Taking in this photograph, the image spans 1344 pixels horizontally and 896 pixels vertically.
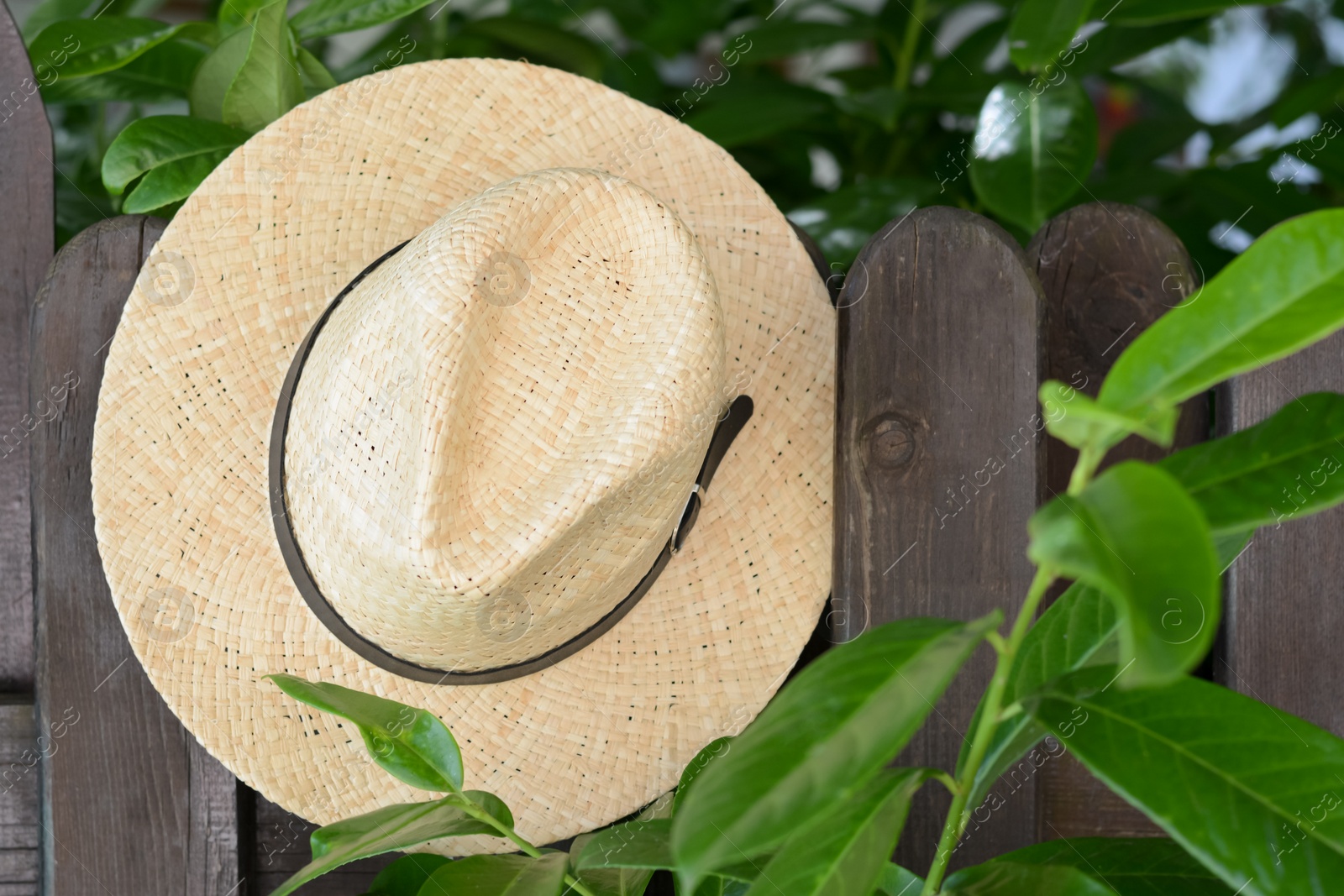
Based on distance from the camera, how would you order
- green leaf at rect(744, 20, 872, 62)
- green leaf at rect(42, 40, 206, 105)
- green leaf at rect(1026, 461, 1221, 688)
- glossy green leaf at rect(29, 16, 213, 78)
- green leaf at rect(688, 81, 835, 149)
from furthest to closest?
green leaf at rect(744, 20, 872, 62) < green leaf at rect(688, 81, 835, 149) < green leaf at rect(42, 40, 206, 105) < glossy green leaf at rect(29, 16, 213, 78) < green leaf at rect(1026, 461, 1221, 688)

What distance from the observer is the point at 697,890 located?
1.88 feet

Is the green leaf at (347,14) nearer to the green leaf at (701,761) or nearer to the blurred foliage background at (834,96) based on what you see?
the blurred foliage background at (834,96)

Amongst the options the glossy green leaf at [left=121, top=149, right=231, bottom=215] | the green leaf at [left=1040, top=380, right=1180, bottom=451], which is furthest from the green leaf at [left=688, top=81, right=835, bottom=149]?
the green leaf at [left=1040, top=380, right=1180, bottom=451]

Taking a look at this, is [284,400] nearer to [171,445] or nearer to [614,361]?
[171,445]

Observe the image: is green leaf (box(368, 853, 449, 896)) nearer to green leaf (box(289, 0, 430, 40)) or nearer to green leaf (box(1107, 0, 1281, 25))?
green leaf (box(289, 0, 430, 40))

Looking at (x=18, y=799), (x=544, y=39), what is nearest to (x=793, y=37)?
(x=544, y=39)

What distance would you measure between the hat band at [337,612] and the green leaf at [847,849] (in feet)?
0.83

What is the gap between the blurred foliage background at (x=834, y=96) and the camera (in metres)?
0.75

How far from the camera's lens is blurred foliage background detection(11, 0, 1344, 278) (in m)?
0.75

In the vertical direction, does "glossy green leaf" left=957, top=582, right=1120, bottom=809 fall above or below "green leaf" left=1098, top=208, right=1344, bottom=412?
below

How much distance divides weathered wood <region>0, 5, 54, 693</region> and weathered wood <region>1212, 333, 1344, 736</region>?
83cm

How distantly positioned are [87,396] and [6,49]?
0.82 feet

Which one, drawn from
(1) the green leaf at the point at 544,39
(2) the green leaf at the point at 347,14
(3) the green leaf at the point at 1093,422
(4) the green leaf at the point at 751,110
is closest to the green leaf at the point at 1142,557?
(3) the green leaf at the point at 1093,422

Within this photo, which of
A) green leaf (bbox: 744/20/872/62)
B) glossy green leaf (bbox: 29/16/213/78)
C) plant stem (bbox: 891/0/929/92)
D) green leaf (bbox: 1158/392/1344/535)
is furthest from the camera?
plant stem (bbox: 891/0/929/92)
